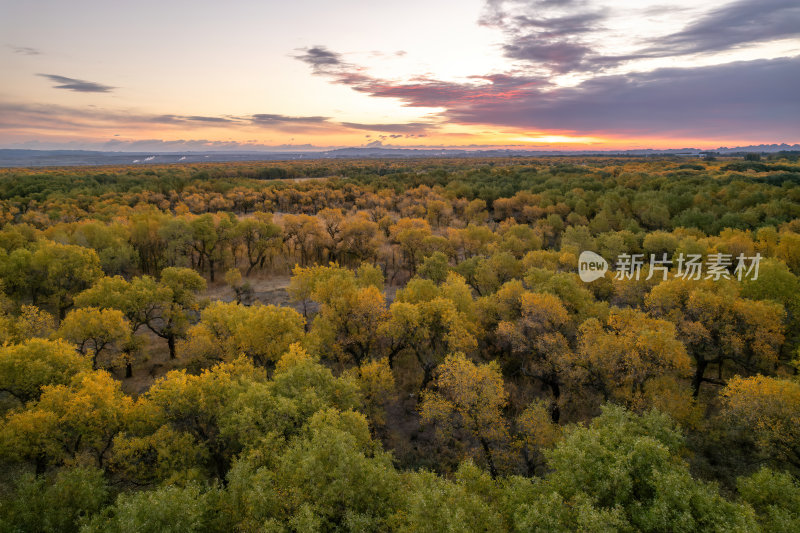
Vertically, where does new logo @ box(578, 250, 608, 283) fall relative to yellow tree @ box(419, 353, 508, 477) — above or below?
above

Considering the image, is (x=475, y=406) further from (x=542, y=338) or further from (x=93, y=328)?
(x=93, y=328)

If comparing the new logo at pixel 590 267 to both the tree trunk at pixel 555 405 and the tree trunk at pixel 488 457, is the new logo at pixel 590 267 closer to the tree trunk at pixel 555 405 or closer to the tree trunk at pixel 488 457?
the tree trunk at pixel 555 405

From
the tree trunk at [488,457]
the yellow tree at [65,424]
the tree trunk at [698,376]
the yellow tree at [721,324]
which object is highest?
the yellow tree at [721,324]

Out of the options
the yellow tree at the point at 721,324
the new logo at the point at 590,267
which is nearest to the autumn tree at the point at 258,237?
the new logo at the point at 590,267

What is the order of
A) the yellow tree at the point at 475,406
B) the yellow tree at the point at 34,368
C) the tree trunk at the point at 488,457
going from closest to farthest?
the yellow tree at the point at 475,406, the yellow tree at the point at 34,368, the tree trunk at the point at 488,457

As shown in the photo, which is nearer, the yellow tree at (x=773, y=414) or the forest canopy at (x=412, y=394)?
the forest canopy at (x=412, y=394)

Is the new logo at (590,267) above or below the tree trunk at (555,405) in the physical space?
above

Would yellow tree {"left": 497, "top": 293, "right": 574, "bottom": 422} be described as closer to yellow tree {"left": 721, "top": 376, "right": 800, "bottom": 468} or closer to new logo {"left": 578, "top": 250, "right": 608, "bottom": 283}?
yellow tree {"left": 721, "top": 376, "right": 800, "bottom": 468}

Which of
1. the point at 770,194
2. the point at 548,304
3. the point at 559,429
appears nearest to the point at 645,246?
the point at 548,304

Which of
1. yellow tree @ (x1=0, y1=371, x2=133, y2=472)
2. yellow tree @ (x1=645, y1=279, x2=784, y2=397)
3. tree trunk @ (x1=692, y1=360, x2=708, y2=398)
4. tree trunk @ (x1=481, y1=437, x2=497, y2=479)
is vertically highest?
yellow tree @ (x1=645, y1=279, x2=784, y2=397)

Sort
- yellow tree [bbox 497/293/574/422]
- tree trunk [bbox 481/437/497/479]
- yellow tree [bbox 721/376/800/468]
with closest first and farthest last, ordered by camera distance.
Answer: yellow tree [bbox 721/376/800/468] < tree trunk [bbox 481/437/497/479] < yellow tree [bbox 497/293/574/422]

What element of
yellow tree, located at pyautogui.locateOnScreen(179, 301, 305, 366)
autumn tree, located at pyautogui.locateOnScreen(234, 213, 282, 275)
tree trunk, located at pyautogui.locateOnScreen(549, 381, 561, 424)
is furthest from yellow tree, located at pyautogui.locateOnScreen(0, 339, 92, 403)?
autumn tree, located at pyautogui.locateOnScreen(234, 213, 282, 275)
